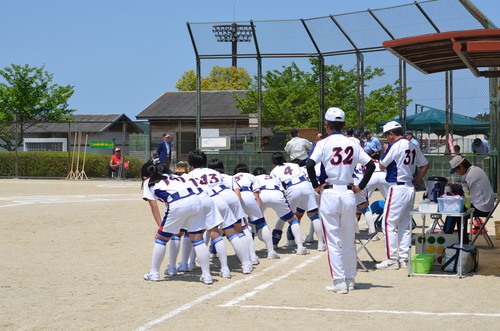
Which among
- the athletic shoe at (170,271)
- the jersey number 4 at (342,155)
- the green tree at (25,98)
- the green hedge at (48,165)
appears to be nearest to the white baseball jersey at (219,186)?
the athletic shoe at (170,271)

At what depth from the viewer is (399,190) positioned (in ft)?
25.7

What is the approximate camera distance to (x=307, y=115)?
24234 mm

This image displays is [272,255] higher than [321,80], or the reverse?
[321,80]

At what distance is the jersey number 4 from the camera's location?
21.3ft

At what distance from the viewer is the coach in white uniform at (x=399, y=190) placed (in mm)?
7820

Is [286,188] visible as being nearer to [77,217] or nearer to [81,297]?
[81,297]

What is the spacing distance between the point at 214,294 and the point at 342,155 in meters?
1.97

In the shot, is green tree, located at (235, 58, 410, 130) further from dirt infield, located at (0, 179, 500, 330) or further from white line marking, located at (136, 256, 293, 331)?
white line marking, located at (136, 256, 293, 331)

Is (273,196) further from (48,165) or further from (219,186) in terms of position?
(48,165)

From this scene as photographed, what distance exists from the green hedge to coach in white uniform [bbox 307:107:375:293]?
2254 centimetres

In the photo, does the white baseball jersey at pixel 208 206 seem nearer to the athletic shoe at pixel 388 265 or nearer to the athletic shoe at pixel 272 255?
the athletic shoe at pixel 272 255

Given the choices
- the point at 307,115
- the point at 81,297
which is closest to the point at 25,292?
the point at 81,297

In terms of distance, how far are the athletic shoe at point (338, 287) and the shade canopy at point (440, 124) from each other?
12.5 metres

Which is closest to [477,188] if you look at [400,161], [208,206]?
[400,161]
